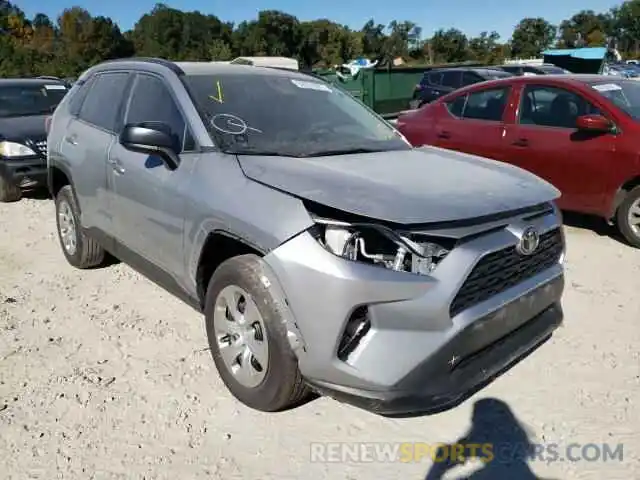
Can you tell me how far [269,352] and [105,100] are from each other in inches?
110

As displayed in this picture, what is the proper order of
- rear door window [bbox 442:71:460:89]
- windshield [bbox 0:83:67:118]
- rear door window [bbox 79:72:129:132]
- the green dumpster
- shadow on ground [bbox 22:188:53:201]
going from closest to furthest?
rear door window [bbox 79:72:129:132] < shadow on ground [bbox 22:188:53:201] < windshield [bbox 0:83:67:118] < rear door window [bbox 442:71:460:89] < the green dumpster

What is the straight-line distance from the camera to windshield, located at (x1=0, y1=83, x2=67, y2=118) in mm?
8883

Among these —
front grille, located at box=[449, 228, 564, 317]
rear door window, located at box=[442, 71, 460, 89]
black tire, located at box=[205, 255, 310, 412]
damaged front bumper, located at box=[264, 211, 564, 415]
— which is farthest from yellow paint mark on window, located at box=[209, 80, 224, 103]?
rear door window, located at box=[442, 71, 460, 89]

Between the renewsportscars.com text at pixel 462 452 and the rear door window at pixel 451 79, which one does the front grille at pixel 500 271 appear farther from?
the rear door window at pixel 451 79

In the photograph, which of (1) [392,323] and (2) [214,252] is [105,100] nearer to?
(2) [214,252]

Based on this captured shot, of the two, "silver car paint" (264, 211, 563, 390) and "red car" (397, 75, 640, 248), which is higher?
"red car" (397, 75, 640, 248)

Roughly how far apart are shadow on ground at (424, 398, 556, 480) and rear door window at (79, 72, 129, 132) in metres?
3.13

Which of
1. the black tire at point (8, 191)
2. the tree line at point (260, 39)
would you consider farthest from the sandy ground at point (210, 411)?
the tree line at point (260, 39)

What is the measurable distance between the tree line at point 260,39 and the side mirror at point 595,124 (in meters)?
60.4

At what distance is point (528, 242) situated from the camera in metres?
2.88

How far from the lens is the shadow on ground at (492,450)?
8.58ft

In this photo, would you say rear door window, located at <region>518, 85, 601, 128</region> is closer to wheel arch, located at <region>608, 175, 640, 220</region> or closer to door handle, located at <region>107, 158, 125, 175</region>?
wheel arch, located at <region>608, 175, 640, 220</region>

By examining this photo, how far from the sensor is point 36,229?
6840 millimetres

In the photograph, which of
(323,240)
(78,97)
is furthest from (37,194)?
(323,240)
